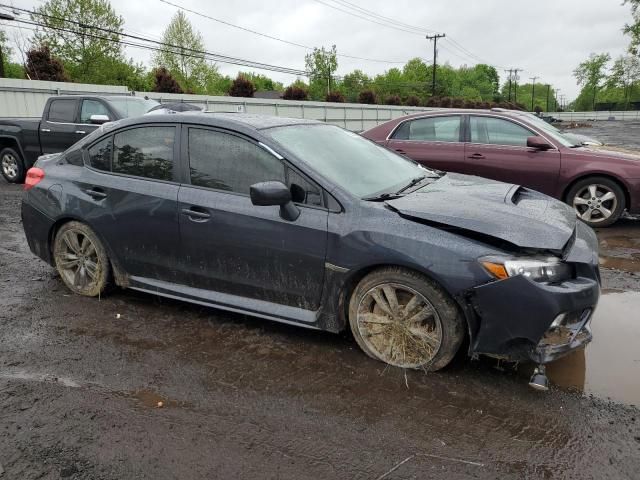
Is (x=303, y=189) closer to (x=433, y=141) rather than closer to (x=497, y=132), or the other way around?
(x=433, y=141)

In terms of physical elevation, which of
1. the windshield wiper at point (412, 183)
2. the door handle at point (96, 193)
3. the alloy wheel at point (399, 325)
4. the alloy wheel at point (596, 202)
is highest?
the windshield wiper at point (412, 183)

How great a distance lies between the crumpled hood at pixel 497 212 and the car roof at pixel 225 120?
45.8 inches

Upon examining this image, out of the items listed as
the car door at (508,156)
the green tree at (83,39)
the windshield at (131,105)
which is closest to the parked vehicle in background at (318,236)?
the car door at (508,156)

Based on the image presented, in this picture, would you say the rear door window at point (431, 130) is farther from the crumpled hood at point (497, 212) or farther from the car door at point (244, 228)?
the car door at point (244, 228)

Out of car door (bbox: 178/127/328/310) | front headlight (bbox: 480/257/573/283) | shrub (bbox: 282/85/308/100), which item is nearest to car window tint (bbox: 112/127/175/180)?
car door (bbox: 178/127/328/310)

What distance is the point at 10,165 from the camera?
1148cm

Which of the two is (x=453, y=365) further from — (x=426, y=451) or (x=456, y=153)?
(x=456, y=153)

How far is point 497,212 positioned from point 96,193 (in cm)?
316

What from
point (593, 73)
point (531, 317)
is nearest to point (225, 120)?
point (531, 317)

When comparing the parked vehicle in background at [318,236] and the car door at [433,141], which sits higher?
the car door at [433,141]

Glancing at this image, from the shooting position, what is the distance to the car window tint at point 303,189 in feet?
11.4

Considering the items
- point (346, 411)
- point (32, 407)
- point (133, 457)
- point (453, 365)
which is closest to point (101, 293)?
point (32, 407)

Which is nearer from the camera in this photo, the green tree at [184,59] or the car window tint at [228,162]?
the car window tint at [228,162]

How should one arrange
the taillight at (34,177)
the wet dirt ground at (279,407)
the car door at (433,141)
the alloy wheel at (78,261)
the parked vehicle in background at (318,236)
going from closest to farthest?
1. the wet dirt ground at (279,407)
2. the parked vehicle in background at (318,236)
3. the alloy wheel at (78,261)
4. the taillight at (34,177)
5. the car door at (433,141)
